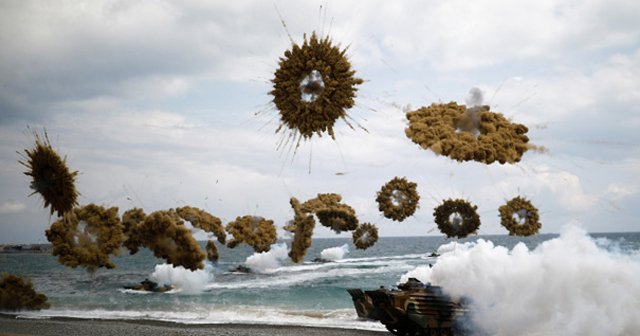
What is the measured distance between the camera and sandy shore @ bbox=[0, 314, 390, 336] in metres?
30.1

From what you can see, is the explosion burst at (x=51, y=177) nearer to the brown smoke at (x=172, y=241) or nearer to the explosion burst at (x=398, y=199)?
the brown smoke at (x=172, y=241)

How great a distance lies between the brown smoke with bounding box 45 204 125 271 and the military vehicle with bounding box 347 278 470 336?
66.1ft

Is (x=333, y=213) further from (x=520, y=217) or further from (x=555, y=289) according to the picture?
(x=555, y=289)

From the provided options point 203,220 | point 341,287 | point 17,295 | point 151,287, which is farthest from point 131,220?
point 341,287

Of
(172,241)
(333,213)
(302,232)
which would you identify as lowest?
(172,241)

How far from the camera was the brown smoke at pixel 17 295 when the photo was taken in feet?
133

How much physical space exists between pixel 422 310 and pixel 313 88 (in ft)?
42.5

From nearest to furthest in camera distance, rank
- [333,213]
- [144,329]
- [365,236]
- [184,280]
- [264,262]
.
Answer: [144,329]
[333,213]
[365,236]
[184,280]
[264,262]

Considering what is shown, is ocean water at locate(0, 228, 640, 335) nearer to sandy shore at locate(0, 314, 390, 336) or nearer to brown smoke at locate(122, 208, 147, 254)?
sandy shore at locate(0, 314, 390, 336)

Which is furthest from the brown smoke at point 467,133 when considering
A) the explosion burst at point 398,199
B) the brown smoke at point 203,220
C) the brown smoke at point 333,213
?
the brown smoke at point 203,220

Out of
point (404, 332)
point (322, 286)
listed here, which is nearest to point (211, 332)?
point (404, 332)

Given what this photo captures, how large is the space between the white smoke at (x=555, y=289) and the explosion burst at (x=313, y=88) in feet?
42.4

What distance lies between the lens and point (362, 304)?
1062 inches

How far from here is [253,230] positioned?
172 feet
